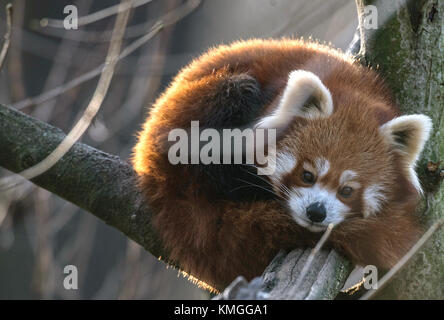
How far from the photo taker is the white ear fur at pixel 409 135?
9.95ft

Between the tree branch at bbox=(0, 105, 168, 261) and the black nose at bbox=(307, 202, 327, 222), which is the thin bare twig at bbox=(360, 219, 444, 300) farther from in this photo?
the tree branch at bbox=(0, 105, 168, 261)

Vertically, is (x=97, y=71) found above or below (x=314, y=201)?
above

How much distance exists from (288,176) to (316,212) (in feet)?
1.01

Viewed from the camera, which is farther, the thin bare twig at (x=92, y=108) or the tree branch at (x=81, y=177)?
the tree branch at (x=81, y=177)

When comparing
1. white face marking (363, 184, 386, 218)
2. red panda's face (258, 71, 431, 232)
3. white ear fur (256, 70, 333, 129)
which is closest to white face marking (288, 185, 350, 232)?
red panda's face (258, 71, 431, 232)

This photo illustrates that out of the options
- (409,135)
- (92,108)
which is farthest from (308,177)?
(92,108)

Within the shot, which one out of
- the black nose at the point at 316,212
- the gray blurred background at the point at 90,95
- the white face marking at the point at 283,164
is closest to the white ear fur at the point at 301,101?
the white face marking at the point at 283,164

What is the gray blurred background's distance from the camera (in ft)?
16.2

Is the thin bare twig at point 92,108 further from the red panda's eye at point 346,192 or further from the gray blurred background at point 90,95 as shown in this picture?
the red panda's eye at point 346,192

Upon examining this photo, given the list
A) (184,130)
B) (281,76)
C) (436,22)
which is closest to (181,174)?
(184,130)

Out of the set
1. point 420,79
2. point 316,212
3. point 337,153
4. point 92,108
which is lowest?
point 316,212

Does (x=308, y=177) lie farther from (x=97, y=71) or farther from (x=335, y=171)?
(x=97, y=71)

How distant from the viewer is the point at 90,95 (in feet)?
22.1

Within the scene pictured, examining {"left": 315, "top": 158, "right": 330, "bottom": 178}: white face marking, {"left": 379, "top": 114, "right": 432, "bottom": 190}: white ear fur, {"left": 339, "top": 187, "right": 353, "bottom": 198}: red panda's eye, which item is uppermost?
{"left": 379, "top": 114, "right": 432, "bottom": 190}: white ear fur
